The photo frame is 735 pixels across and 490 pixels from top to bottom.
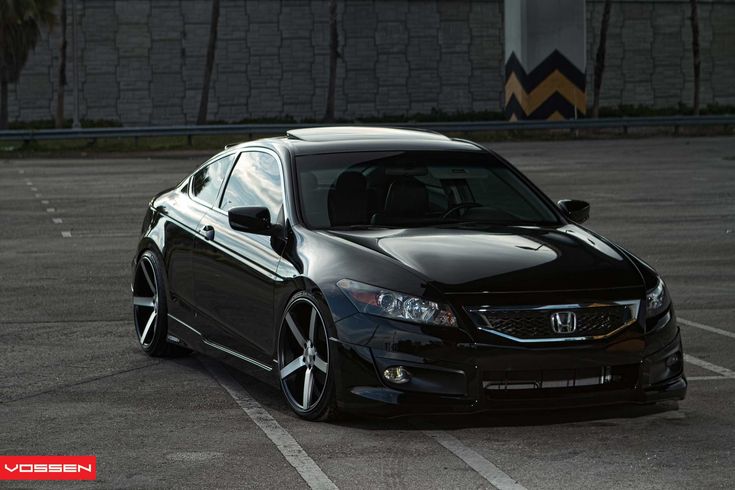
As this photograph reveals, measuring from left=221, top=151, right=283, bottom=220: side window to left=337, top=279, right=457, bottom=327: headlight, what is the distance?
4.29ft

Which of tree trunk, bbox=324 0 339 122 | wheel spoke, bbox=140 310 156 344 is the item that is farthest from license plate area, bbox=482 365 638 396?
tree trunk, bbox=324 0 339 122

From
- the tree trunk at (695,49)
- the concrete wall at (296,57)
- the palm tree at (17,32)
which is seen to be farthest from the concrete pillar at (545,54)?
the palm tree at (17,32)

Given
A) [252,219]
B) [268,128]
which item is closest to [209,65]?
[268,128]

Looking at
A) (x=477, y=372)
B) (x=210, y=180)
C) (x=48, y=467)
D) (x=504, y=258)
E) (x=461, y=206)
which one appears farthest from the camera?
(x=210, y=180)

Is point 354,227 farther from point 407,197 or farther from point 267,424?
point 267,424

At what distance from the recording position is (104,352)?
31.1 ft

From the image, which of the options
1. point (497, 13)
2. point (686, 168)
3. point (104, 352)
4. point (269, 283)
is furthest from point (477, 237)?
point (497, 13)

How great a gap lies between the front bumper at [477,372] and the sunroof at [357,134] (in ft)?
6.56

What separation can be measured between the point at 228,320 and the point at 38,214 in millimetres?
13299

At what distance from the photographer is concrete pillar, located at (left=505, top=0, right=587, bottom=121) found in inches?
1676

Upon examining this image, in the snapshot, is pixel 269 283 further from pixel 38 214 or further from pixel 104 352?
pixel 38 214

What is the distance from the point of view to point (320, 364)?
23.6 feet

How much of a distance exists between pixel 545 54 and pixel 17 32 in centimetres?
2321

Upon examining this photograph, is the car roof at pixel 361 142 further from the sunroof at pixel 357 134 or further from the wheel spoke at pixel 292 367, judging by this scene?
the wheel spoke at pixel 292 367
